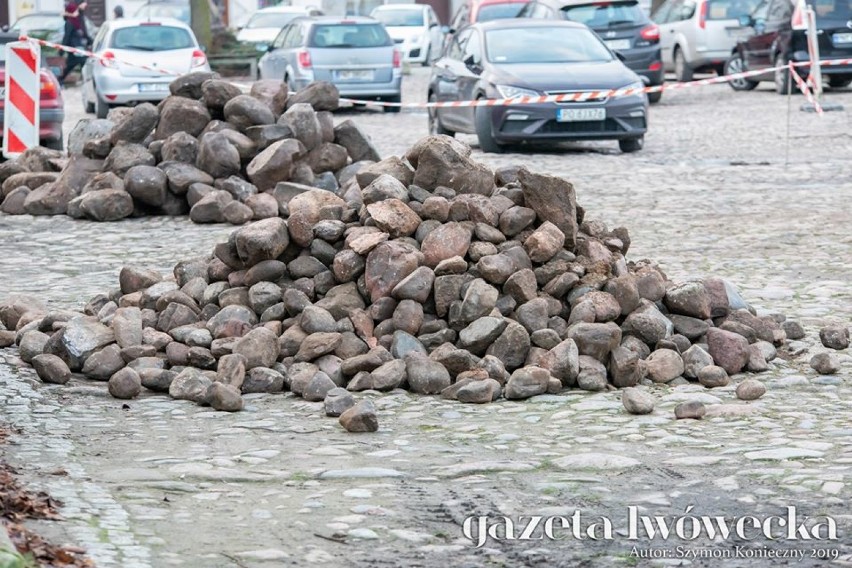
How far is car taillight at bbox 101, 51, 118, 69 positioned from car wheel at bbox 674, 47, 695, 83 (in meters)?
11.8

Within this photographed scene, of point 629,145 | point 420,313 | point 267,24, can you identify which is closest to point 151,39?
point 629,145

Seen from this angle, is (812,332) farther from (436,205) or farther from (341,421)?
(341,421)

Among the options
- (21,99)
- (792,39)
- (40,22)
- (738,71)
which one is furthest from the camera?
(40,22)

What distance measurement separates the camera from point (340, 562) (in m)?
5.19

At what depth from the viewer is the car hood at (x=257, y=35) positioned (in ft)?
144

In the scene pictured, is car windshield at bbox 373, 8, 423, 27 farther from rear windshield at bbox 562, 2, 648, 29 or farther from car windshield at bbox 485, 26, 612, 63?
car windshield at bbox 485, 26, 612, 63

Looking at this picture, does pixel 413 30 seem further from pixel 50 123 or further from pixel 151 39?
pixel 50 123

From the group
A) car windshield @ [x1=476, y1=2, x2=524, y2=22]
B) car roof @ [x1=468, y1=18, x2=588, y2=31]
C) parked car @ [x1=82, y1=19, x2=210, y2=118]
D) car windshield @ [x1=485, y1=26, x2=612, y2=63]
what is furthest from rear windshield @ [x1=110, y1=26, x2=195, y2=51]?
car windshield @ [x1=485, y1=26, x2=612, y2=63]

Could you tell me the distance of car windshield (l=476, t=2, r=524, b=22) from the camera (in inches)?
1409

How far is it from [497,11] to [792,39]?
31.4 ft

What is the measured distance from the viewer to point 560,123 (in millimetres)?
19641

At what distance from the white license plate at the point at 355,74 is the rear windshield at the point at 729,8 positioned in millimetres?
7811

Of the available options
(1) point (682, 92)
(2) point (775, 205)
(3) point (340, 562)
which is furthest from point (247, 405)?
(1) point (682, 92)

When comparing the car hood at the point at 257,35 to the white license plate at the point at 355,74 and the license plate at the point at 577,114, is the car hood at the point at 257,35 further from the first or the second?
the license plate at the point at 577,114
